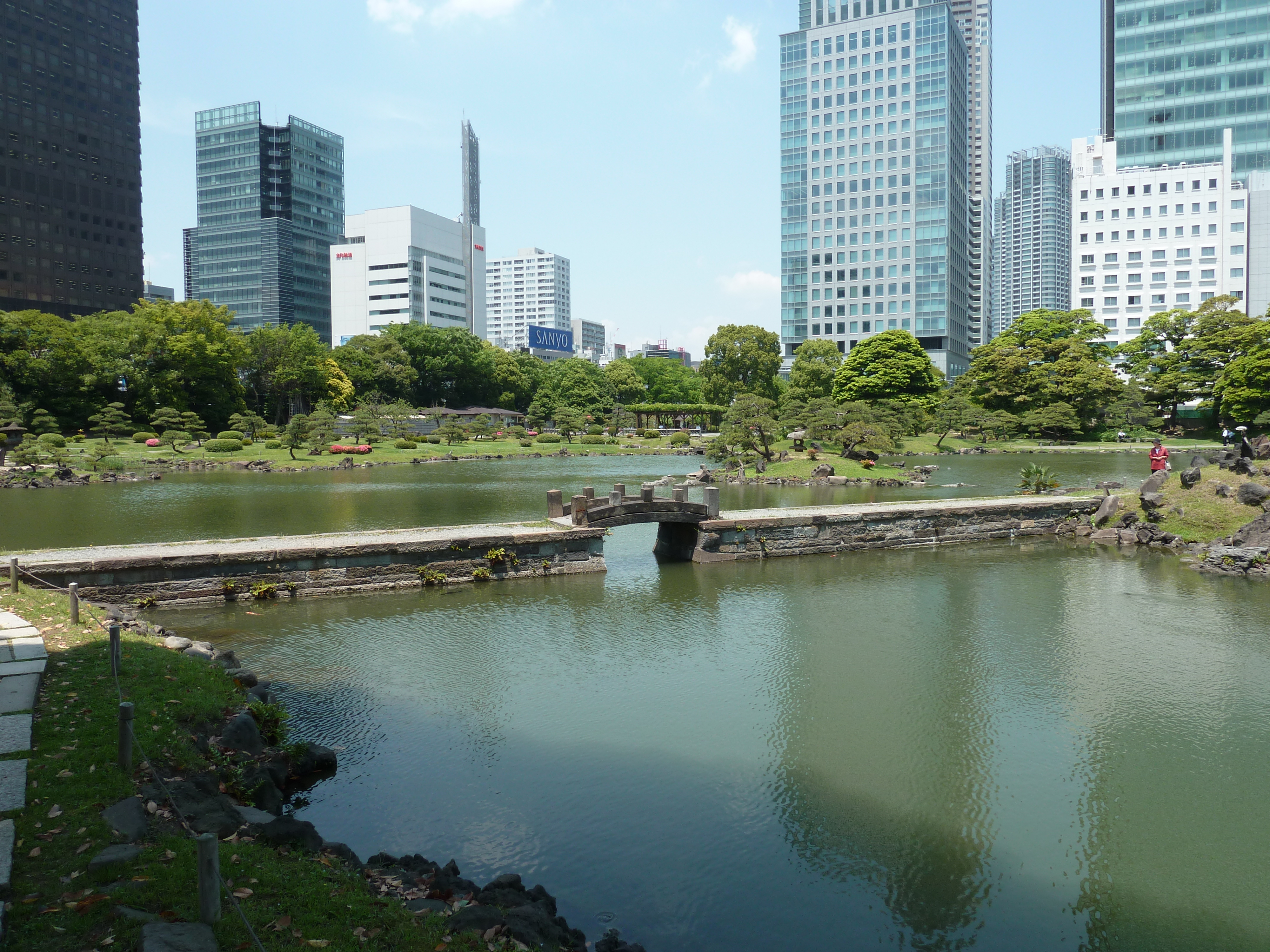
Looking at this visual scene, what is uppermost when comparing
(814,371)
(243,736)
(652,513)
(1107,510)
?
(814,371)

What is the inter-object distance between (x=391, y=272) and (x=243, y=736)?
444 feet

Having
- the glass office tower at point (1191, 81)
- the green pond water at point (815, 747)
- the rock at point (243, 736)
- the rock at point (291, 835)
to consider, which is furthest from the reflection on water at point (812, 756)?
the glass office tower at point (1191, 81)

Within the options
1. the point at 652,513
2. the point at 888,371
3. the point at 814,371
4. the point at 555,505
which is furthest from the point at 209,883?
the point at 814,371

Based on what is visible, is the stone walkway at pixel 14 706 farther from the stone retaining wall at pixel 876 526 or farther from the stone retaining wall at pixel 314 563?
the stone retaining wall at pixel 876 526

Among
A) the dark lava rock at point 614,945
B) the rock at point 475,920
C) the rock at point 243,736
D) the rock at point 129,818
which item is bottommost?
the dark lava rock at point 614,945

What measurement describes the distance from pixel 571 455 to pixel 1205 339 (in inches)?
2146

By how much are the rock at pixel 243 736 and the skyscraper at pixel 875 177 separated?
10581 centimetres

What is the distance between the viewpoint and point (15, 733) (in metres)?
9.02

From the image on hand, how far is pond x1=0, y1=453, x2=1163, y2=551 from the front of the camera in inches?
1214

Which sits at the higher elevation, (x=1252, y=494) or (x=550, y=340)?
(x=550, y=340)

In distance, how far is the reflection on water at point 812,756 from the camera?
8711 mm

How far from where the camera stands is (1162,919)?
845 cm

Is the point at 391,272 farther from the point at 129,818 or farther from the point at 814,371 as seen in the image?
the point at 129,818

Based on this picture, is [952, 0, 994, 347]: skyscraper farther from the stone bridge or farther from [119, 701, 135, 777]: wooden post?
[119, 701, 135, 777]: wooden post
